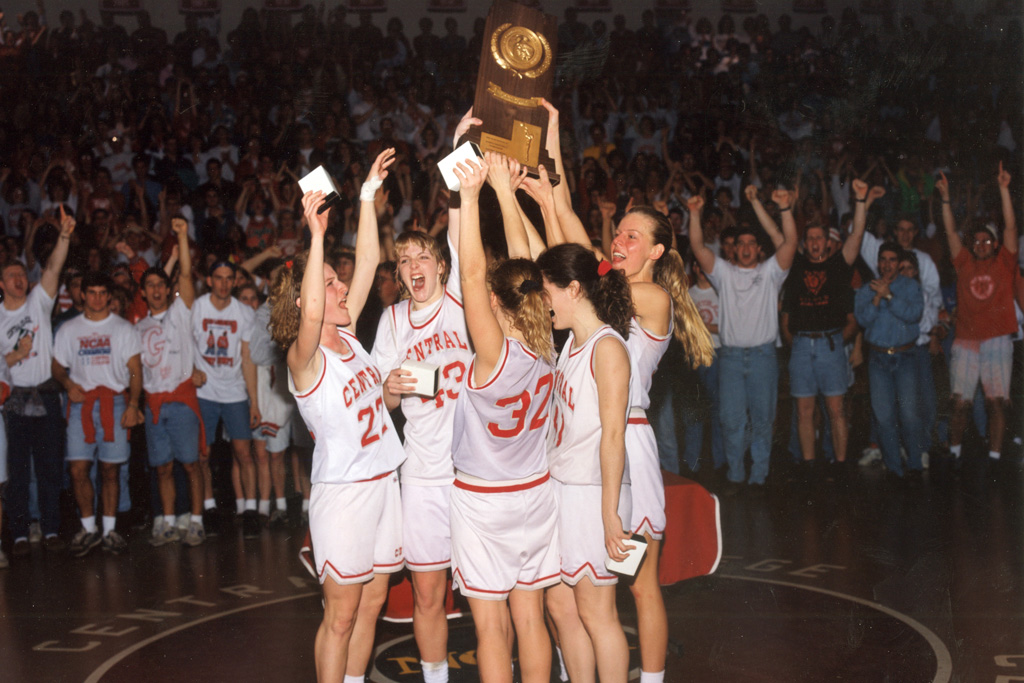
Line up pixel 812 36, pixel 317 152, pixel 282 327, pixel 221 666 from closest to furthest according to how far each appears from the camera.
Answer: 1. pixel 282 327
2. pixel 221 666
3. pixel 317 152
4. pixel 812 36

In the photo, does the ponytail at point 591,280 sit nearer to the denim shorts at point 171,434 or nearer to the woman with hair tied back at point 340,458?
the woman with hair tied back at point 340,458

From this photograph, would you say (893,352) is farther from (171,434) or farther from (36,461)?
(36,461)

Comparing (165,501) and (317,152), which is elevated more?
(317,152)

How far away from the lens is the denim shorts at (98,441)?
A: 6.93 meters

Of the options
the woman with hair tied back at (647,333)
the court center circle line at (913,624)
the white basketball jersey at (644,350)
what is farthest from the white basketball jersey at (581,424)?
the court center circle line at (913,624)

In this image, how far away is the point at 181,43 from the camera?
41.2 feet

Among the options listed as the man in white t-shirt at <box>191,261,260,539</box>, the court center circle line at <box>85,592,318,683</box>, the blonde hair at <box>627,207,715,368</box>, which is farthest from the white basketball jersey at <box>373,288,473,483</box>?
the man in white t-shirt at <box>191,261,260,539</box>

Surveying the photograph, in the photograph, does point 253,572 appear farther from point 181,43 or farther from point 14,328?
point 181,43

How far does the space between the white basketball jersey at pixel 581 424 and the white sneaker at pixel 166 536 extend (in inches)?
178

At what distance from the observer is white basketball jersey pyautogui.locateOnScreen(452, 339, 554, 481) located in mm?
3342

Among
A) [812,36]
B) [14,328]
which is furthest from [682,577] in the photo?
[812,36]

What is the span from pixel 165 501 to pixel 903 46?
9.60m

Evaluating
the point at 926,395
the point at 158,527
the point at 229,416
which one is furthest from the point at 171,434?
the point at 926,395

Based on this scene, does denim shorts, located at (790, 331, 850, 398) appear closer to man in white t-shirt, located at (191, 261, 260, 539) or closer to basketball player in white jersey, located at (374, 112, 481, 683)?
man in white t-shirt, located at (191, 261, 260, 539)
